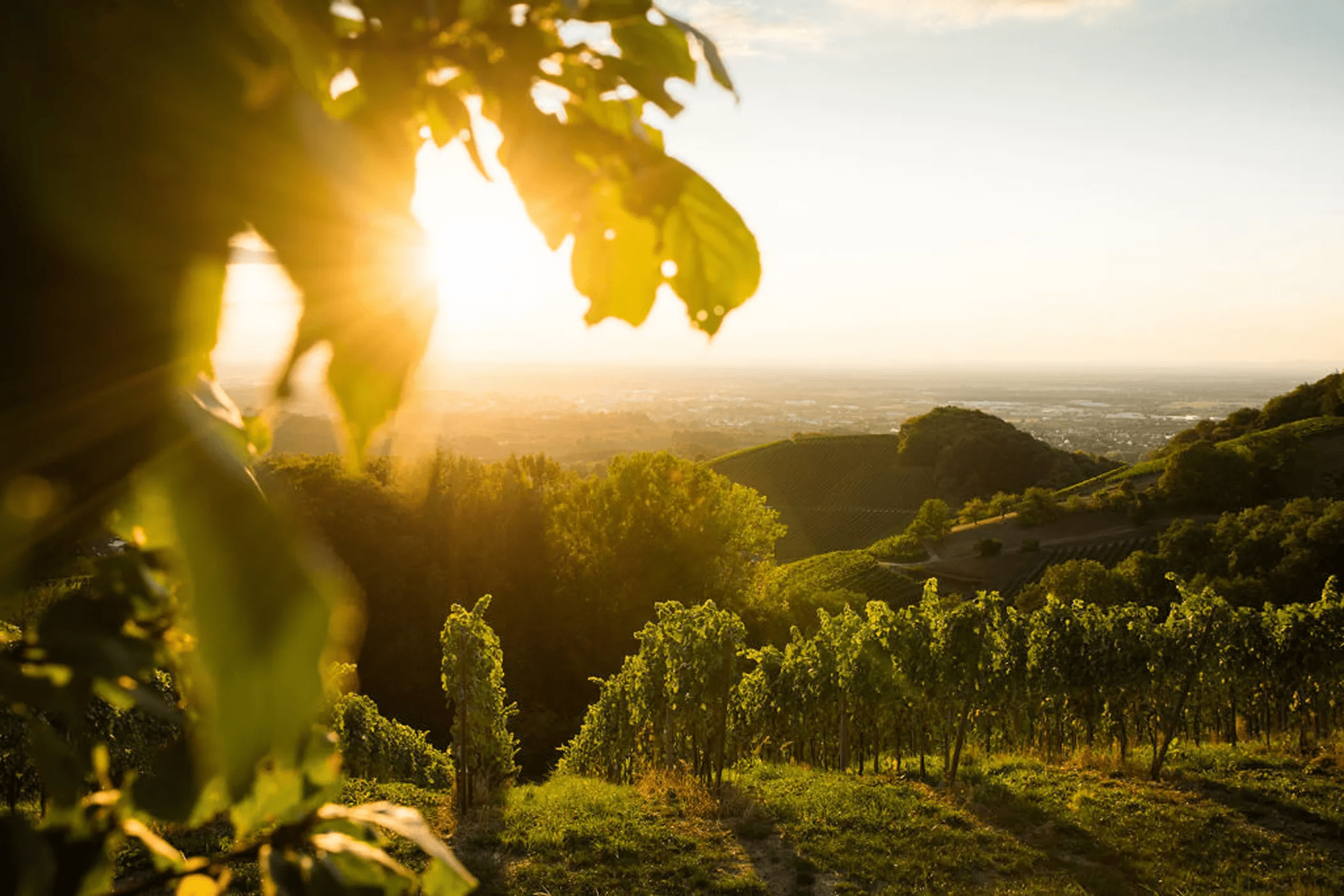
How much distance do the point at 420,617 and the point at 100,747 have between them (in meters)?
29.1

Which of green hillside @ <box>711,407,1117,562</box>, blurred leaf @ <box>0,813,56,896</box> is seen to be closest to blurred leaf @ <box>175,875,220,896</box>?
blurred leaf @ <box>0,813,56,896</box>

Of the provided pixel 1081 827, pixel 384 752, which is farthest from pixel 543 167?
pixel 384 752

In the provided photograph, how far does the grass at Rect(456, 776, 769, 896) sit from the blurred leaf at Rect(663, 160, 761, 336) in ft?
28.0

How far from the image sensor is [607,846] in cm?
Answer: 897

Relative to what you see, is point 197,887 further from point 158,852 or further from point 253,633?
point 253,633

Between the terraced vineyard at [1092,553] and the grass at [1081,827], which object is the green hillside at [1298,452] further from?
the grass at [1081,827]

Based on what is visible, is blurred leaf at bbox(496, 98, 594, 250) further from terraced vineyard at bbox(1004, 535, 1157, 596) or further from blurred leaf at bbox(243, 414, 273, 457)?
terraced vineyard at bbox(1004, 535, 1157, 596)

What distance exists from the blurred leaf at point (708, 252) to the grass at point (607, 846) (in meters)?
8.54

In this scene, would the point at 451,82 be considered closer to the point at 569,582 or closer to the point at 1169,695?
the point at 1169,695

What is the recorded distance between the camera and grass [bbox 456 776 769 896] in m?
8.15

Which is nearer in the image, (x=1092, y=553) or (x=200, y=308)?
(x=200, y=308)

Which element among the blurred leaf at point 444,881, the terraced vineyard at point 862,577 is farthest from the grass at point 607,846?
the terraced vineyard at point 862,577

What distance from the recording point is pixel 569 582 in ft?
102

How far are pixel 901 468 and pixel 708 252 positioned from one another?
9551 centimetres
